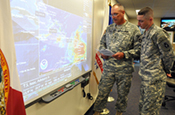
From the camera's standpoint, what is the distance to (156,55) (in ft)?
4.58

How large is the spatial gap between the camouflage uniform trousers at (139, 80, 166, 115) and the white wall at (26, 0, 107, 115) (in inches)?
32.2

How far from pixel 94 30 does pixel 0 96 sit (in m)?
1.77

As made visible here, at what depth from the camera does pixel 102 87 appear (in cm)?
181

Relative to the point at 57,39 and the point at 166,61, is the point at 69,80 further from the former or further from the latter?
the point at 166,61

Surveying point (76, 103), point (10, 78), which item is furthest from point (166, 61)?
point (10, 78)

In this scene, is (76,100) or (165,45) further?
(76,100)

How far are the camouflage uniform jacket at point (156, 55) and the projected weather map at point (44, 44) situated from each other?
0.79m

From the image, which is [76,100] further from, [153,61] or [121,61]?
[153,61]

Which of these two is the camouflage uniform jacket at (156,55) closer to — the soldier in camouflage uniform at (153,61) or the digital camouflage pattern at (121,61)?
the soldier in camouflage uniform at (153,61)

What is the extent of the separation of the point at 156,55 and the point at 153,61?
0.23 feet

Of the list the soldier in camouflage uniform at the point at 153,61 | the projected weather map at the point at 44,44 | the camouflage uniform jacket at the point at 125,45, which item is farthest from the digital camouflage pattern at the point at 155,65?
the projected weather map at the point at 44,44

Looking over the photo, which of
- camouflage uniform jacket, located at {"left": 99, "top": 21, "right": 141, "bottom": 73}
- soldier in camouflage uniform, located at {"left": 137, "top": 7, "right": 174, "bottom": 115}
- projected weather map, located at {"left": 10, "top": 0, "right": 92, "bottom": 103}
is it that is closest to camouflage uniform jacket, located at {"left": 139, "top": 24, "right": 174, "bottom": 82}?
soldier in camouflage uniform, located at {"left": 137, "top": 7, "right": 174, "bottom": 115}

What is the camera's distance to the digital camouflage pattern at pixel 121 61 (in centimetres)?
169

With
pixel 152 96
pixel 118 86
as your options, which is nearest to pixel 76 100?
pixel 118 86
